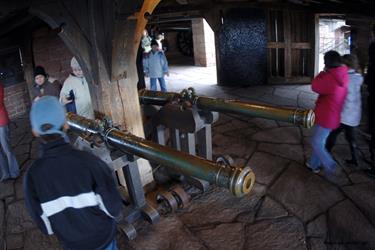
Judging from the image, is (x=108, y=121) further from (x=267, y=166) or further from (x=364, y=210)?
(x=364, y=210)

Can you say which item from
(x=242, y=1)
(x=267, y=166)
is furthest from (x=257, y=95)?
(x=267, y=166)

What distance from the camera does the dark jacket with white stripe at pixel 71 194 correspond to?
219 centimetres

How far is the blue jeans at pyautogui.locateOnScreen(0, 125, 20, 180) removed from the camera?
16.1ft

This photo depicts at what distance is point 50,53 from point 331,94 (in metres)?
6.98

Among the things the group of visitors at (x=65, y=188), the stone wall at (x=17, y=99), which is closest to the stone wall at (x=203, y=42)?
the stone wall at (x=17, y=99)

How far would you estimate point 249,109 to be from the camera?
4.00 metres

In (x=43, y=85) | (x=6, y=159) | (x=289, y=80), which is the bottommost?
(x=6, y=159)

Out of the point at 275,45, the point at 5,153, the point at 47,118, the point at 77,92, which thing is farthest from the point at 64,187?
the point at 275,45

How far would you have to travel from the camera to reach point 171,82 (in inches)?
424

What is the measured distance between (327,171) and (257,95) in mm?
3996

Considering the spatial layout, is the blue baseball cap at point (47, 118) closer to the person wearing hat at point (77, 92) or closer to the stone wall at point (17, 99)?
the person wearing hat at point (77, 92)

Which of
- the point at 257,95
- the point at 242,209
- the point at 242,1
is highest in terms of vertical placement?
the point at 242,1

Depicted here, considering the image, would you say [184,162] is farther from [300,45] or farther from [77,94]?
[300,45]

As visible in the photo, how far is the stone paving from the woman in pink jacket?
48 centimetres
